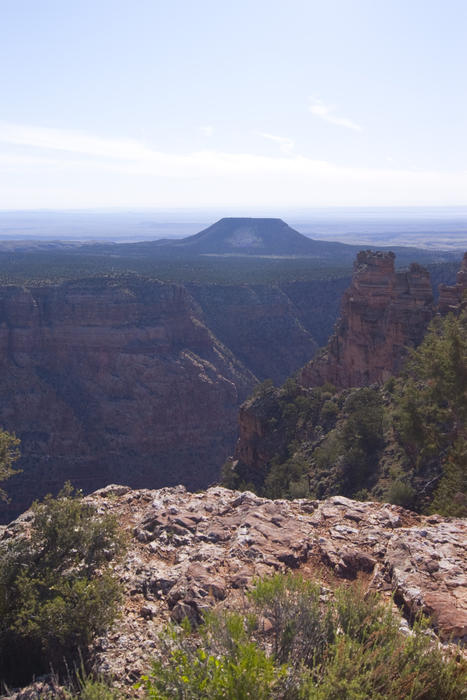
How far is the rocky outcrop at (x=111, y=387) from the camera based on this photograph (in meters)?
44.8

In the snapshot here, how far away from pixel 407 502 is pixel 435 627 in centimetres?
1004

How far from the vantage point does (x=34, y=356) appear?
5028 centimetres

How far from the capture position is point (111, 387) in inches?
1976

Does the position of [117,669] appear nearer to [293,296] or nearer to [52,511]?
[52,511]

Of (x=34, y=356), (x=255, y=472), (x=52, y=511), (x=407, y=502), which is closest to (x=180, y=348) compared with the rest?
(x=34, y=356)

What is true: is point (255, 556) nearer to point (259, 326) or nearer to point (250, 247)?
point (259, 326)

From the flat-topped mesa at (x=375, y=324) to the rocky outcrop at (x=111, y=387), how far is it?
15187 millimetres

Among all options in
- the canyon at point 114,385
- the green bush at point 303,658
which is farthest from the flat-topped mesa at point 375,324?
the green bush at point 303,658

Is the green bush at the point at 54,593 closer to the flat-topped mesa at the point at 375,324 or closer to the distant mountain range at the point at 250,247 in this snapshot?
the flat-topped mesa at the point at 375,324

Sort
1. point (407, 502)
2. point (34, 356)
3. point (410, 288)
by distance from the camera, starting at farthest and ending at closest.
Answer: point (34, 356) → point (410, 288) → point (407, 502)

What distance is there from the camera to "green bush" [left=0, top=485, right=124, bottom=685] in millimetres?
6355

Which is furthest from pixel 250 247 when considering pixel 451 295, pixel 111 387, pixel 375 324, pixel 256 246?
pixel 451 295

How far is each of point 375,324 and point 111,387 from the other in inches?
1108

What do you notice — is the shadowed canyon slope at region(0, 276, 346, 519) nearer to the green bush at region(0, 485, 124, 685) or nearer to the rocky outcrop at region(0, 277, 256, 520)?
the rocky outcrop at region(0, 277, 256, 520)
